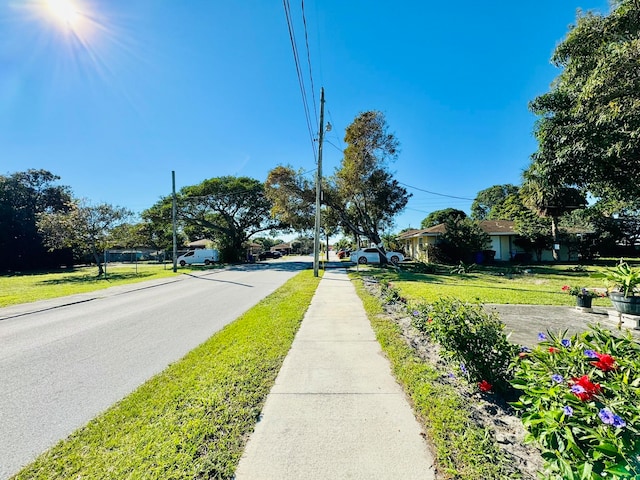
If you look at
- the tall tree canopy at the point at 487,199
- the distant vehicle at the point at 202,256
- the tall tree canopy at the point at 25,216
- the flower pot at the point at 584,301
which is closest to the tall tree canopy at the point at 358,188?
the distant vehicle at the point at 202,256

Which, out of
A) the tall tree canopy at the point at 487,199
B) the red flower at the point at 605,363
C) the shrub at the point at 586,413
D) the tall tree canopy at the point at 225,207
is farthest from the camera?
the tall tree canopy at the point at 487,199

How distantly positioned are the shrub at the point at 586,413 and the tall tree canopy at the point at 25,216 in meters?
38.4

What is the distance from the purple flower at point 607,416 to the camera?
4.64 ft

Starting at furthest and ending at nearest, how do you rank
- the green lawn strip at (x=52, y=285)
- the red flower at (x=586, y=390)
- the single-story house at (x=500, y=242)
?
1. the single-story house at (x=500, y=242)
2. the green lawn strip at (x=52, y=285)
3. the red flower at (x=586, y=390)

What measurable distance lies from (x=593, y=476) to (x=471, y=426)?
1.27 meters

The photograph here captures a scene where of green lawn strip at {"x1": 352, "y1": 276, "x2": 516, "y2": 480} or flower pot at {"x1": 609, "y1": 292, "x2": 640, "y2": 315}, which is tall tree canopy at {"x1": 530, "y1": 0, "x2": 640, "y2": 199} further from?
green lawn strip at {"x1": 352, "y1": 276, "x2": 516, "y2": 480}

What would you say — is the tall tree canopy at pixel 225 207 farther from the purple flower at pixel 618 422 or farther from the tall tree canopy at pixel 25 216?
the purple flower at pixel 618 422

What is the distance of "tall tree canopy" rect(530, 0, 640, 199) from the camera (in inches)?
344

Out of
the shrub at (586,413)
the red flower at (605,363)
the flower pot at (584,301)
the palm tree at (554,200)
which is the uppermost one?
the palm tree at (554,200)

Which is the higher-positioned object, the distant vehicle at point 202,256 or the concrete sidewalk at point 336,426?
the distant vehicle at point 202,256

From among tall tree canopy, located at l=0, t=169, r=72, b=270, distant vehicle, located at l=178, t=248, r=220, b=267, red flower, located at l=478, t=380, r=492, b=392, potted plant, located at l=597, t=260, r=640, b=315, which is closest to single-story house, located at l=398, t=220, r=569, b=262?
potted plant, located at l=597, t=260, r=640, b=315

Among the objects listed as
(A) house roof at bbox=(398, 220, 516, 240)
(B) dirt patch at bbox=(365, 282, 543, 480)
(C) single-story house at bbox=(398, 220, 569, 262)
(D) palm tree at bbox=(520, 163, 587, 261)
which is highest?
(D) palm tree at bbox=(520, 163, 587, 261)

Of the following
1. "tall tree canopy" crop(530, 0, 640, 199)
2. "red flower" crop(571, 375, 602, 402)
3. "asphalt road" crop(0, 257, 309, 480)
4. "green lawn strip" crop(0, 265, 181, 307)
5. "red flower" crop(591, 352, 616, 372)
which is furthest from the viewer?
"green lawn strip" crop(0, 265, 181, 307)

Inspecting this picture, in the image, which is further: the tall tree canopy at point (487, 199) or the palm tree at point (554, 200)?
the tall tree canopy at point (487, 199)
